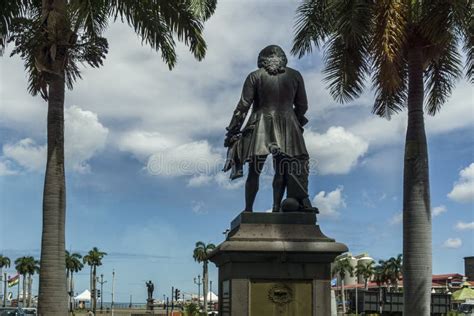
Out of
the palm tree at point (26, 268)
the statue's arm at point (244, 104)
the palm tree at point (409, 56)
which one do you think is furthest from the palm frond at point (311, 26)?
the palm tree at point (26, 268)

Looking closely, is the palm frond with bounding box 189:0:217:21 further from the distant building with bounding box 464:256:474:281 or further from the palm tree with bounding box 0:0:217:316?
the distant building with bounding box 464:256:474:281

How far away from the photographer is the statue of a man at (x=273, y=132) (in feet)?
29.0

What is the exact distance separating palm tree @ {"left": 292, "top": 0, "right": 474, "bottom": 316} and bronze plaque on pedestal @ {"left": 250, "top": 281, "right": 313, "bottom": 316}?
6.10 meters

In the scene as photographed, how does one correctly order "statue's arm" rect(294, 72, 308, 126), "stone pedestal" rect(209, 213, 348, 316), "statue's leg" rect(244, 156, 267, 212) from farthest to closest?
"statue's arm" rect(294, 72, 308, 126) < "statue's leg" rect(244, 156, 267, 212) < "stone pedestal" rect(209, 213, 348, 316)

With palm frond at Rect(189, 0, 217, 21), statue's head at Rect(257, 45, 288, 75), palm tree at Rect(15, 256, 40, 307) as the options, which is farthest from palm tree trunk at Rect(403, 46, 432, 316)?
palm tree at Rect(15, 256, 40, 307)

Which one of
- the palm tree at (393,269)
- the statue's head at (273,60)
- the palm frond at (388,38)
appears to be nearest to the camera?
the statue's head at (273,60)

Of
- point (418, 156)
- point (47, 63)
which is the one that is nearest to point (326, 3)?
point (418, 156)

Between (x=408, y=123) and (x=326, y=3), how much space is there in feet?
10.5

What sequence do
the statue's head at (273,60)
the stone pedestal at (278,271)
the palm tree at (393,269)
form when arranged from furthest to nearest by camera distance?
the palm tree at (393,269) → the statue's head at (273,60) → the stone pedestal at (278,271)

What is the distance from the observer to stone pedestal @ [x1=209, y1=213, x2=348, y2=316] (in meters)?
8.27

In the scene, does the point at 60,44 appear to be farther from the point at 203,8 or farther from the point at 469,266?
A: the point at 469,266

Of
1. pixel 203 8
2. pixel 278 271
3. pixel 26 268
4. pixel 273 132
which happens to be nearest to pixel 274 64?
pixel 273 132

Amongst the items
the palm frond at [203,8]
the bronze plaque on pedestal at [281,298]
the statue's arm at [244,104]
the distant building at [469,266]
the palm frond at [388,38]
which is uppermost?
the palm frond at [203,8]

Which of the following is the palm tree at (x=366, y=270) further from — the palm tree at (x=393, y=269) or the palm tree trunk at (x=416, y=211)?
the palm tree trunk at (x=416, y=211)
